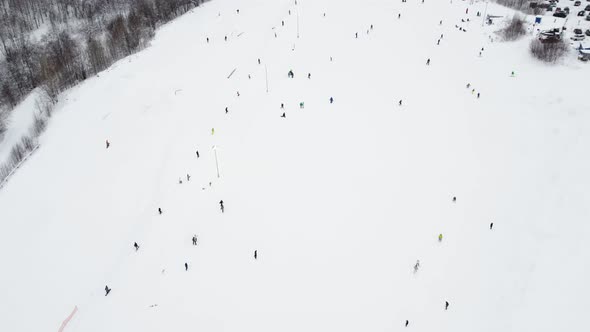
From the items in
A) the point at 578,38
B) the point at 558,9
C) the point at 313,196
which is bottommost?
the point at 313,196

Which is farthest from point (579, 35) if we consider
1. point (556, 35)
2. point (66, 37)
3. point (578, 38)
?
point (66, 37)

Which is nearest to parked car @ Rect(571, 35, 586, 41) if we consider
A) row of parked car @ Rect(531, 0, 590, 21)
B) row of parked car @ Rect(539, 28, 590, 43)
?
row of parked car @ Rect(539, 28, 590, 43)

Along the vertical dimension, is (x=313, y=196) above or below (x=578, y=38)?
below

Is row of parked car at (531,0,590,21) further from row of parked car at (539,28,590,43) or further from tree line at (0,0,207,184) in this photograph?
tree line at (0,0,207,184)

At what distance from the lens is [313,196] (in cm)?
2950

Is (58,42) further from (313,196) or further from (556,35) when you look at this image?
(556,35)

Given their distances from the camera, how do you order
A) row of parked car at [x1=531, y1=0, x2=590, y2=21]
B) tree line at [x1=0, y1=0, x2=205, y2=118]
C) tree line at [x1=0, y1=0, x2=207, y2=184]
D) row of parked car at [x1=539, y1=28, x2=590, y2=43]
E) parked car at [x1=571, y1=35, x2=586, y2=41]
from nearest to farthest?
row of parked car at [x1=539, y1=28, x2=590, y2=43], parked car at [x1=571, y1=35, x2=586, y2=41], row of parked car at [x1=531, y1=0, x2=590, y2=21], tree line at [x1=0, y1=0, x2=207, y2=184], tree line at [x1=0, y1=0, x2=205, y2=118]

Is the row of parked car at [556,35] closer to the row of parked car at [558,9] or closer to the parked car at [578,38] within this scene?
the parked car at [578,38]

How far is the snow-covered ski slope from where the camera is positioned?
76.4ft

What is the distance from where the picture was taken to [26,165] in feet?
121

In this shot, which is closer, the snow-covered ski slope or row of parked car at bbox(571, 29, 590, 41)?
the snow-covered ski slope

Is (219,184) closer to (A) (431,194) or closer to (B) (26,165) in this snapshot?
(A) (431,194)

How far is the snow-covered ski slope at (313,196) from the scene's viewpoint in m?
23.3

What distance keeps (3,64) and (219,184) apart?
55.9 meters
